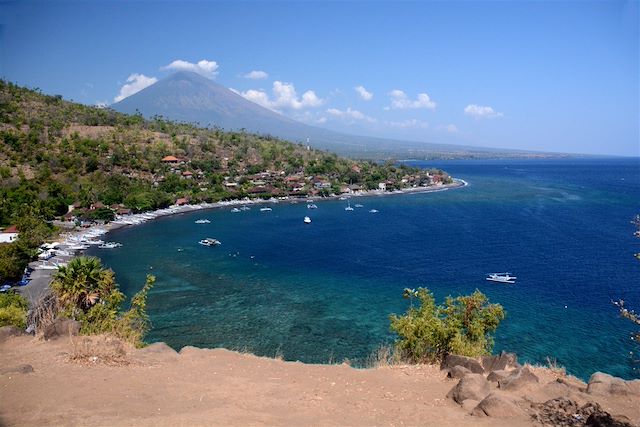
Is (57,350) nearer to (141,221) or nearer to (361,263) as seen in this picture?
(361,263)

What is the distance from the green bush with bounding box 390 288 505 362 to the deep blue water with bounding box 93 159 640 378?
6301 mm

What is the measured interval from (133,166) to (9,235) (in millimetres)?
35966

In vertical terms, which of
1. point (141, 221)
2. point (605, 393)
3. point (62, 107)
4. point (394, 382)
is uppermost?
point (62, 107)

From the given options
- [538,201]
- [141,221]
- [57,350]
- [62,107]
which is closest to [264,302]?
[57,350]

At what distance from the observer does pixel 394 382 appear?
8078mm

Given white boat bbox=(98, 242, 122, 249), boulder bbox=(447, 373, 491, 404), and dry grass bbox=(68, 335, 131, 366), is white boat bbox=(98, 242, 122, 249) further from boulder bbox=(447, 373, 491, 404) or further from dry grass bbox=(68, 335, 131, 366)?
boulder bbox=(447, 373, 491, 404)

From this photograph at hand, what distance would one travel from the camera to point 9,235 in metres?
36.6

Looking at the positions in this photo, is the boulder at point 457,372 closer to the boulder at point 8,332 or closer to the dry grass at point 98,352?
the dry grass at point 98,352

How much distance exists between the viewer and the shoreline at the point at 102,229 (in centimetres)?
2784

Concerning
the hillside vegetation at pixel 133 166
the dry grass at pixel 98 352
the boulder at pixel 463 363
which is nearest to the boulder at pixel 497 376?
the boulder at pixel 463 363

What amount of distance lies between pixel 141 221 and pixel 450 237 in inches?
1393

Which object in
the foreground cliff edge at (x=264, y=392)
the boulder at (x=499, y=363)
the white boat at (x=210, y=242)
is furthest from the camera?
the white boat at (x=210, y=242)

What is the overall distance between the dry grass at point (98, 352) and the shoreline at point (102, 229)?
293 inches

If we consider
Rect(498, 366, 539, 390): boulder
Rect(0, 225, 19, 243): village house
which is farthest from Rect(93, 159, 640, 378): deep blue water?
Rect(498, 366, 539, 390): boulder
